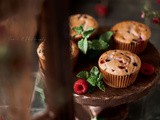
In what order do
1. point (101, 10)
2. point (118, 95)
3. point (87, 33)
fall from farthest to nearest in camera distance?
point (101, 10), point (87, 33), point (118, 95)

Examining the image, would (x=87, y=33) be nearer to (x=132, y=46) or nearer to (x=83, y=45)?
(x=83, y=45)

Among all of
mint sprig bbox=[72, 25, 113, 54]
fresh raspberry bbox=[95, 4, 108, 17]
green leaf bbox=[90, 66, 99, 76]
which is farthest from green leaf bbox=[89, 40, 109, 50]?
fresh raspberry bbox=[95, 4, 108, 17]

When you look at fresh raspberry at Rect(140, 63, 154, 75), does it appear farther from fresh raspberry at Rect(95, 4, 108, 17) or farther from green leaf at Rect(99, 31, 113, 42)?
fresh raspberry at Rect(95, 4, 108, 17)

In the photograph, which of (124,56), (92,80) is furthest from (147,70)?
(92,80)

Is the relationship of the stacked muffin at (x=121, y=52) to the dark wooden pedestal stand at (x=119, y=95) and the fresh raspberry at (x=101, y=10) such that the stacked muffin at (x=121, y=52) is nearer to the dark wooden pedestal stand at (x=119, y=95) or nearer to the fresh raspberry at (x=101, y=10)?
the dark wooden pedestal stand at (x=119, y=95)

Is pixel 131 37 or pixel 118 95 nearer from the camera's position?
pixel 118 95
